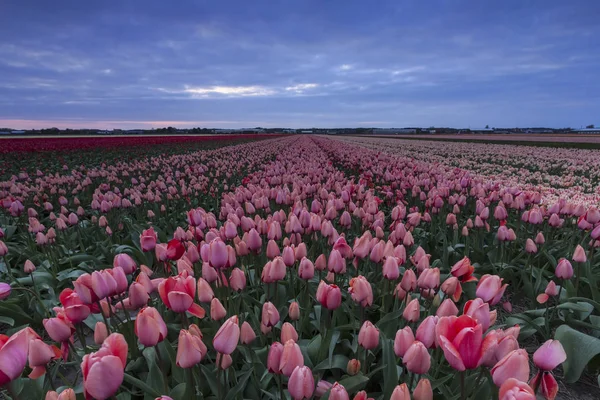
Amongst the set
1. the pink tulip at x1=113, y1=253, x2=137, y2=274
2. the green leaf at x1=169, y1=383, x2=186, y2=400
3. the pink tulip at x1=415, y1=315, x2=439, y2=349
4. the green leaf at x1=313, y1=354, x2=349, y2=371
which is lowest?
the green leaf at x1=313, y1=354, x2=349, y2=371

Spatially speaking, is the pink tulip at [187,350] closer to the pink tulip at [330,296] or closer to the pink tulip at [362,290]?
the pink tulip at [330,296]

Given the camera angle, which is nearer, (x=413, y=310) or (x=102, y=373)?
(x=102, y=373)

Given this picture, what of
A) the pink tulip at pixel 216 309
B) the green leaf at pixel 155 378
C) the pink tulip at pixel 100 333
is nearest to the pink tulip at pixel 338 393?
the pink tulip at pixel 216 309

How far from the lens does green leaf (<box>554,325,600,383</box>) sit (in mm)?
2455

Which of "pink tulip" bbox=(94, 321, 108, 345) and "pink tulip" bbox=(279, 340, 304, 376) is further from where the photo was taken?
"pink tulip" bbox=(94, 321, 108, 345)

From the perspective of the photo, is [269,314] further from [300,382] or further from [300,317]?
[300,317]

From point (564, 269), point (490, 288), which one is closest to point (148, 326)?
point (490, 288)

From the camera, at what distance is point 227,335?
157 centimetres

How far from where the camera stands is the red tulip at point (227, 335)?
156 cm

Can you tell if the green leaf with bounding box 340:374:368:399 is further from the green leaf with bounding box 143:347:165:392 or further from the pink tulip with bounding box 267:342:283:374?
the green leaf with bounding box 143:347:165:392

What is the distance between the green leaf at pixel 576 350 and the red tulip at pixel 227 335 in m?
2.24

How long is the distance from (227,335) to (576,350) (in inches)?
91.2

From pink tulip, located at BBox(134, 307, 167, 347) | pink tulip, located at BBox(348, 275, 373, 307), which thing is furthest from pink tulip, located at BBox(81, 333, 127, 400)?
pink tulip, located at BBox(348, 275, 373, 307)

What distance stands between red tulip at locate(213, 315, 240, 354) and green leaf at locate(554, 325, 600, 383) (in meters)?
2.24
